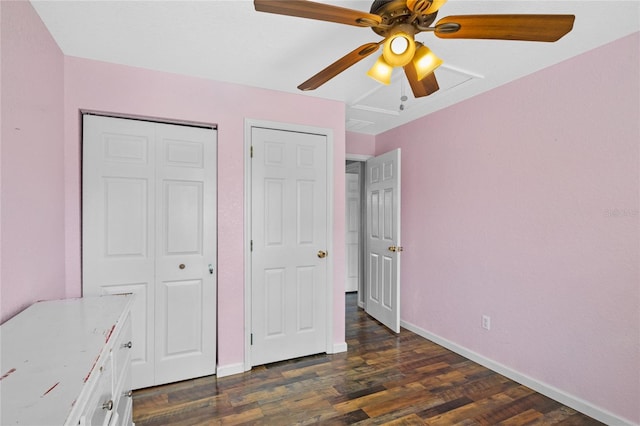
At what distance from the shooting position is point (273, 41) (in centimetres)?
191

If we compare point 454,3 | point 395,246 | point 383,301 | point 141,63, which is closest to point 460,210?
point 395,246

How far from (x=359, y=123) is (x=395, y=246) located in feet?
4.96

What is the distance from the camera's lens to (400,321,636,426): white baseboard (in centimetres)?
189

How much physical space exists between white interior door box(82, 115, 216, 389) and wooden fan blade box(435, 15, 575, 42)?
1886 mm

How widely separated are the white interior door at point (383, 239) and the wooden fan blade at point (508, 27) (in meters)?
1.97

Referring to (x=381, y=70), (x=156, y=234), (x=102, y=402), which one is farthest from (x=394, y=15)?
(x=156, y=234)

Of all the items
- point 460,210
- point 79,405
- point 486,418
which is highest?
point 460,210

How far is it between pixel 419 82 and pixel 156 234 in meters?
2.09

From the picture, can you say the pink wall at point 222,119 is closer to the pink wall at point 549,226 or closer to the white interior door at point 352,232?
the pink wall at point 549,226

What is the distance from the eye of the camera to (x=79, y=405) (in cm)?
78

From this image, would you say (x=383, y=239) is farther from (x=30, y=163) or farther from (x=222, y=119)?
(x=30, y=163)

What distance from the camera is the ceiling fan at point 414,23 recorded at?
112cm

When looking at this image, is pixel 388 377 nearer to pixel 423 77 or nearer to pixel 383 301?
pixel 383 301

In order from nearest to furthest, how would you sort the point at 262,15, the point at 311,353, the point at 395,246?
the point at 262,15 → the point at 311,353 → the point at 395,246
